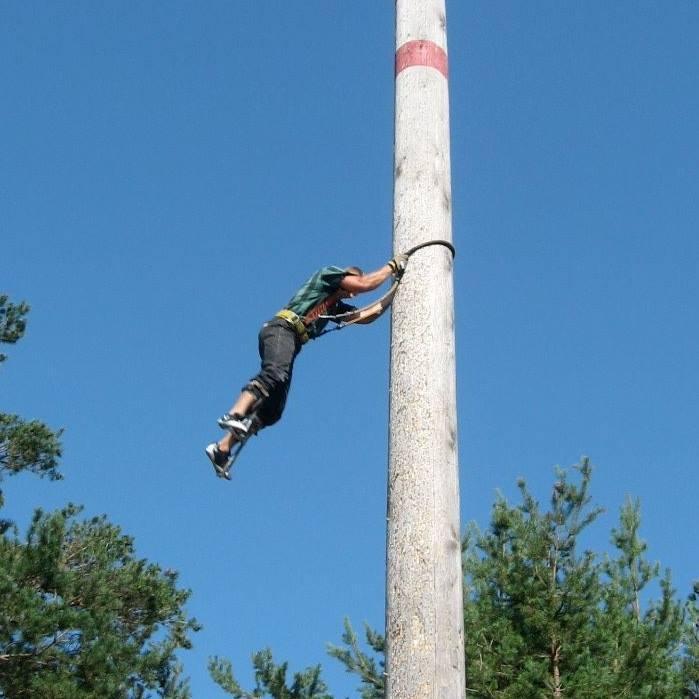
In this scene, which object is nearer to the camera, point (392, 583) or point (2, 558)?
point (392, 583)

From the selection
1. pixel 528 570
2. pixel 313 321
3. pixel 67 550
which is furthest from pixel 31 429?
pixel 313 321

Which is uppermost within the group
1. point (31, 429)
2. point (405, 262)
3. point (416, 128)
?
point (31, 429)

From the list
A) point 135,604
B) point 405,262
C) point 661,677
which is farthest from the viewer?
point 135,604

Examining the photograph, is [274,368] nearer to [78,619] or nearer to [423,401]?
[423,401]

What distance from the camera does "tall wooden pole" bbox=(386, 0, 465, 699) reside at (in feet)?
10.5

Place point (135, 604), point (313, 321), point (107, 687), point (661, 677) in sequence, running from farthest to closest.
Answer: point (135, 604)
point (661, 677)
point (107, 687)
point (313, 321)

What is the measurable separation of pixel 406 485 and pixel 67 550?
11.8 m

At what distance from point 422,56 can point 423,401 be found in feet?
4.95

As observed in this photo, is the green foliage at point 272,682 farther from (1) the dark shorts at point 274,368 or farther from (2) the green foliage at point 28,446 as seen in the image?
(1) the dark shorts at point 274,368

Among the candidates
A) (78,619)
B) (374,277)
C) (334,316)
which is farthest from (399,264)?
(78,619)

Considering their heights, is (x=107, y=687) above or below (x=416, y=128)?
above

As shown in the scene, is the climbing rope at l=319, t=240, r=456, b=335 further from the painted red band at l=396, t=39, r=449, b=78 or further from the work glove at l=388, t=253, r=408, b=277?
the painted red band at l=396, t=39, r=449, b=78

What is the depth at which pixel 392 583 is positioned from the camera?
11.0 feet

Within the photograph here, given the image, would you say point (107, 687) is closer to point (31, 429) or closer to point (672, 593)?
point (31, 429)
